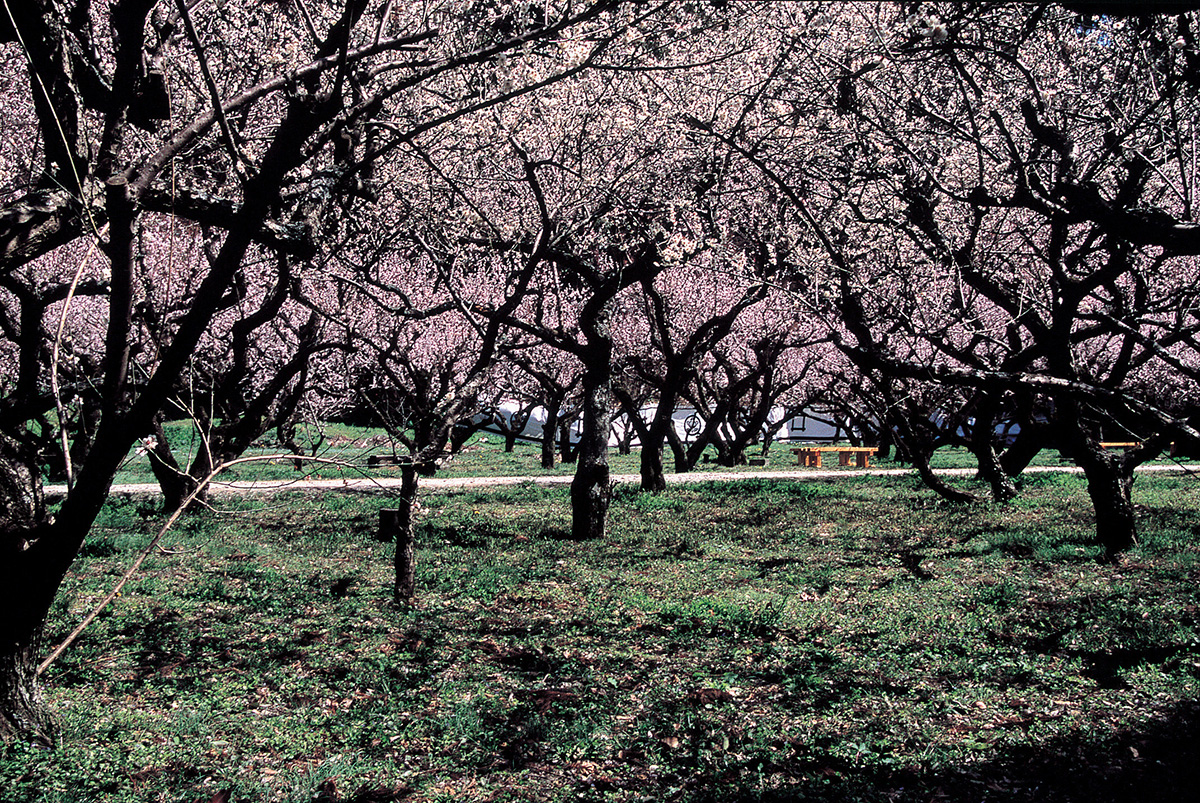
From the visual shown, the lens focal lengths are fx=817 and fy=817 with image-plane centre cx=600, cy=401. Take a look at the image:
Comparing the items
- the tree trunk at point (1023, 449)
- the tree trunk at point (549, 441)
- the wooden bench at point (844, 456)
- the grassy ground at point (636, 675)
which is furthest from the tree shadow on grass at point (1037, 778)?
the wooden bench at point (844, 456)

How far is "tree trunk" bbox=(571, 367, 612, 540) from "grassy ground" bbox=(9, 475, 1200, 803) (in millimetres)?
1373

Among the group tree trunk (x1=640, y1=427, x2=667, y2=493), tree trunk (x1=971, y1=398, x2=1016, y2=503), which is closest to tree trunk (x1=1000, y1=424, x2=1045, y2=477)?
tree trunk (x1=971, y1=398, x2=1016, y2=503)

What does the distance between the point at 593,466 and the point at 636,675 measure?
771 centimetres

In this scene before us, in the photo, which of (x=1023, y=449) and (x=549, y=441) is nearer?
(x=1023, y=449)

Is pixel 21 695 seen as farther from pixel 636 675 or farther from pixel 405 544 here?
pixel 405 544

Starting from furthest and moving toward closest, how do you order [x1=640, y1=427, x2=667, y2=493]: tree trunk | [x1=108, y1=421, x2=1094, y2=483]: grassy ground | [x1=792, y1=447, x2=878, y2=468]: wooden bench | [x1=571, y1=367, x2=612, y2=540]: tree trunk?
1. [x1=792, y1=447, x2=878, y2=468]: wooden bench
2. [x1=108, y1=421, x2=1094, y2=483]: grassy ground
3. [x1=640, y1=427, x2=667, y2=493]: tree trunk
4. [x1=571, y1=367, x2=612, y2=540]: tree trunk

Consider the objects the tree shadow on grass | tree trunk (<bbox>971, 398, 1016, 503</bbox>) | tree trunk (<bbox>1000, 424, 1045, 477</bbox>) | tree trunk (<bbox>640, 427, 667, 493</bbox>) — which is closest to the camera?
the tree shadow on grass

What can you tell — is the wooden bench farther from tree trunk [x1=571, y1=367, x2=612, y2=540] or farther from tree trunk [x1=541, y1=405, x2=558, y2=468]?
tree trunk [x1=571, y1=367, x2=612, y2=540]

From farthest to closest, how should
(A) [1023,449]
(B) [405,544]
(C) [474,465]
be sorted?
(C) [474,465] < (A) [1023,449] < (B) [405,544]

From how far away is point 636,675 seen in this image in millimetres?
7457

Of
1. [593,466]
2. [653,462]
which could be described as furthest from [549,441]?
[593,466]

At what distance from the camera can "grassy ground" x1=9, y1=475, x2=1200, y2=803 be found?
5.38 meters

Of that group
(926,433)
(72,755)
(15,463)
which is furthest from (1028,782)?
(926,433)

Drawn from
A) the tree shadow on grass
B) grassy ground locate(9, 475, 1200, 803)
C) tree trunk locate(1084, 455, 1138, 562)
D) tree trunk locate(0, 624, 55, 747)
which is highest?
tree trunk locate(1084, 455, 1138, 562)
